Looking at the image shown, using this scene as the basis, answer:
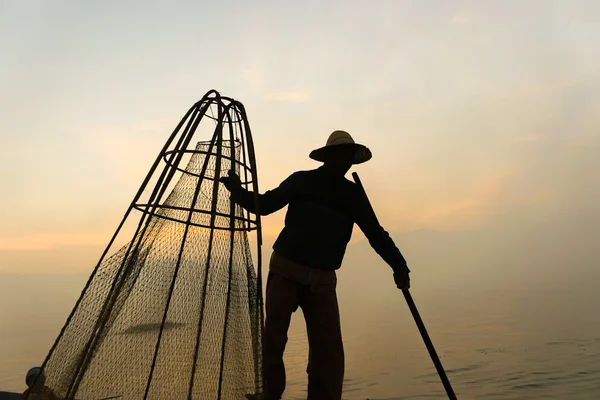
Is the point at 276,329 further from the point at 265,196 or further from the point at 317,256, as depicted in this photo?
the point at 265,196

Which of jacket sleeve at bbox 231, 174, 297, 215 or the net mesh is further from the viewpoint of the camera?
the net mesh

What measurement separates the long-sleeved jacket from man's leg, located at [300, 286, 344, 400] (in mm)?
222

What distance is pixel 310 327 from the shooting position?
3.23 m

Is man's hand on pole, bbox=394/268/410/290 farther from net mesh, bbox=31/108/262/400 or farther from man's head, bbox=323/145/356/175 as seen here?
net mesh, bbox=31/108/262/400

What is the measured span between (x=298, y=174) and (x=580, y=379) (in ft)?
53.6

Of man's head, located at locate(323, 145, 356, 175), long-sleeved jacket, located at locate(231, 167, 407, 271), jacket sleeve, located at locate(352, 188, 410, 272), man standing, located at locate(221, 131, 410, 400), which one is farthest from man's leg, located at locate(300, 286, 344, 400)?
man's head, located at locate(323, 145, 356, 175)

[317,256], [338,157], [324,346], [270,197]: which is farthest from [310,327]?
[338,157]

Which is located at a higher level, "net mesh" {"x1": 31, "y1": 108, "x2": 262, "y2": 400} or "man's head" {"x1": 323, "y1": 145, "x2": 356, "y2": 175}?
"man's head" {"x1": 323, "y1": 145, "x2": 356, "y2": 175}

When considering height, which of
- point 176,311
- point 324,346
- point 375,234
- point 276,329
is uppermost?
point 375,234

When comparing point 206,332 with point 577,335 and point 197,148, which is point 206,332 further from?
point 577,335

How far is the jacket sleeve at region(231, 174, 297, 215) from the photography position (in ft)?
10.9

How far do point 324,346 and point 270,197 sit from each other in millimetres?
1032

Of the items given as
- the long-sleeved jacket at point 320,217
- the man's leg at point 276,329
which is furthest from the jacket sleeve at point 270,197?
the man's leg at point 276,329

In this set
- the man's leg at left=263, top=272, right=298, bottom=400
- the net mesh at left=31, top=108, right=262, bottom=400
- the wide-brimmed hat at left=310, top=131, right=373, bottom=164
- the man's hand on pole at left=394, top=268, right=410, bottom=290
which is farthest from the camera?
the net mesh at left=31, top=108, right=262, bottom=400
